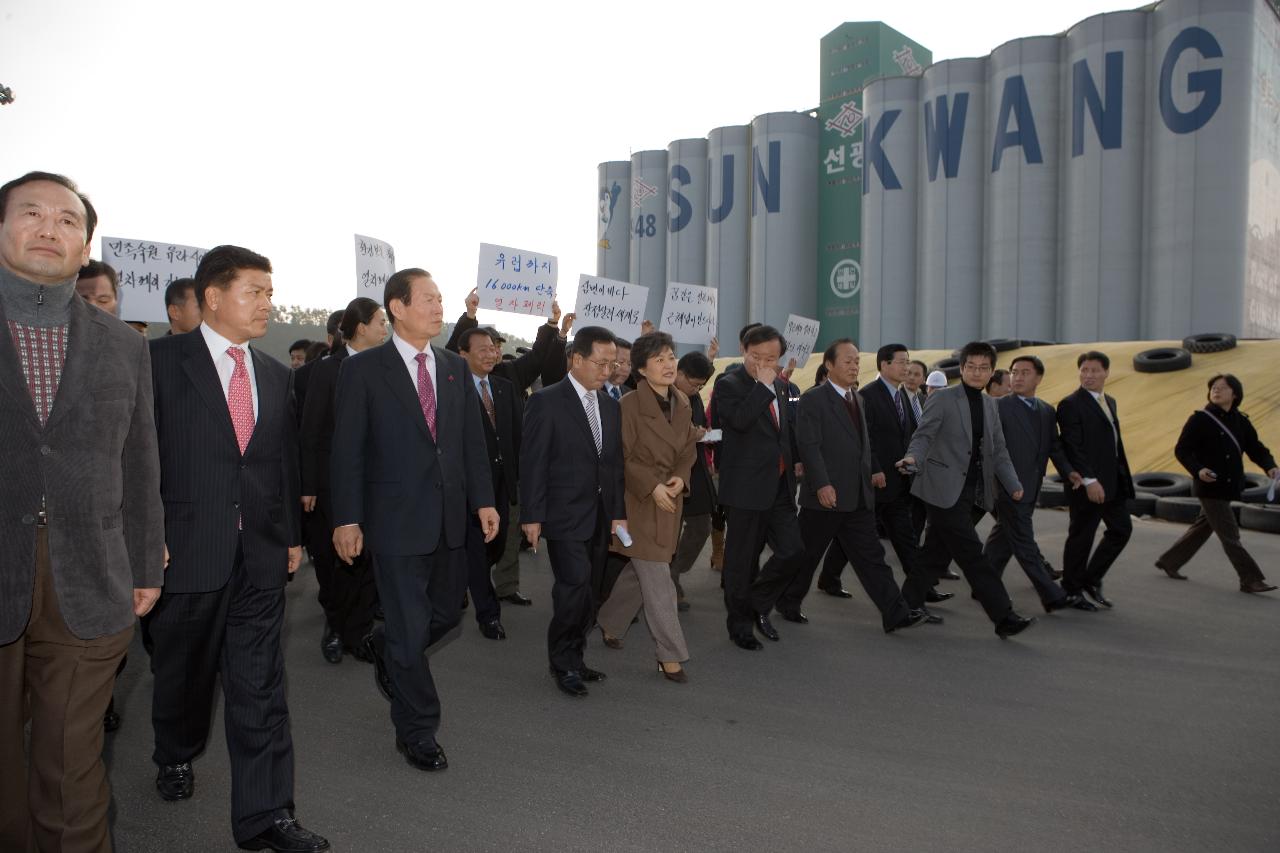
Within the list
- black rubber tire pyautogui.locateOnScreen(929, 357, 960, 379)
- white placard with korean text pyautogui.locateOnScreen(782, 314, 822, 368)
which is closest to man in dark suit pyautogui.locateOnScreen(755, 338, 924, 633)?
white placard with korean text pyautogui.locateOnScreen(782, 314, 822, 368)

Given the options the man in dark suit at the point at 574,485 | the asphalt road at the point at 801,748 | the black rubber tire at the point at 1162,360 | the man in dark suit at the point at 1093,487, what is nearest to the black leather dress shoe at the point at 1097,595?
the man in dark suit at the point at 1093,487

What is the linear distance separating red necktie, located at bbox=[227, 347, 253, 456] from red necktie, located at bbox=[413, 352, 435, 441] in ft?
2.57

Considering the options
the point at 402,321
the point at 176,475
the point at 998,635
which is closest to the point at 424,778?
the point at 176,475

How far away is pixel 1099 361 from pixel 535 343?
4405mm

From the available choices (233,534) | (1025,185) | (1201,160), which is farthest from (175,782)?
(1025,185)

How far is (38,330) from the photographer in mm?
2256

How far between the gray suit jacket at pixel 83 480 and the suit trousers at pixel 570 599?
2.30 metres

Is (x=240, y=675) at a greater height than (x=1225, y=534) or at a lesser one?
lesser

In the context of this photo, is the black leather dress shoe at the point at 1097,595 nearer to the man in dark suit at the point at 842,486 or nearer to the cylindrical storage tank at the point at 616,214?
the man in dark suit at the point at 842,486

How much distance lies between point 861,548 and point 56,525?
15.0 feet

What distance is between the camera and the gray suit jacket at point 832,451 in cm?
571

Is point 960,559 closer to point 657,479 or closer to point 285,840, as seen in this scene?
point 657,479

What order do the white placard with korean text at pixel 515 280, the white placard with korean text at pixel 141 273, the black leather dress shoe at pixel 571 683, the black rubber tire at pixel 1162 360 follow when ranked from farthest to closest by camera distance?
the black rubber tire at pixel 1162 360 → the white placard with korean text at pixel 515 280 → the white placard with korean text at pixel 141 273 → the black leather dress shoe at pixel 571 683

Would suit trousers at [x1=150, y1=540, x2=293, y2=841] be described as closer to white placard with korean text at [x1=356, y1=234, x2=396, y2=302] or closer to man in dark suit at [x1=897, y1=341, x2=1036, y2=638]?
man in dark suit at [x1=897, y1=341, x2=1036, y2=638]
